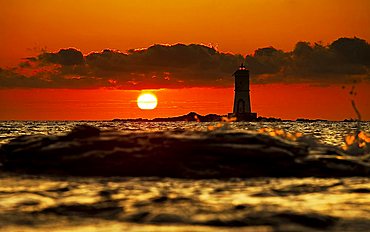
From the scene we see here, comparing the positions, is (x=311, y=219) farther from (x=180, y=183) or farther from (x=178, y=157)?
(x=178, y=157)

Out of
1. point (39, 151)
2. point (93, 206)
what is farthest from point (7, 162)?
point (93, 206)

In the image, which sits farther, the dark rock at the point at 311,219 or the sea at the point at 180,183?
the sea at the point at 180,183

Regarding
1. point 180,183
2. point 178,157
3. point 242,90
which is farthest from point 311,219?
point 242,90

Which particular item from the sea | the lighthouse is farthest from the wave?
the lighthouse

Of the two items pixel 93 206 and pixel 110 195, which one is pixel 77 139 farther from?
pixel 93 206

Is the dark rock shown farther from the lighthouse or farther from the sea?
the lighthouse

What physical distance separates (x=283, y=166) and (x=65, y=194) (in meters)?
8.53

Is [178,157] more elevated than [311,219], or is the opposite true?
[311,219]

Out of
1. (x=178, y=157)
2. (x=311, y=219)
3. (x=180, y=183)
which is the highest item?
(x=311, y=219)

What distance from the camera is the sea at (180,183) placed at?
8.80m

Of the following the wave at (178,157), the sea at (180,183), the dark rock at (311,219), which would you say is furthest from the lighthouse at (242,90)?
the dark rock at (311,219)

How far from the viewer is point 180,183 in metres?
15.1

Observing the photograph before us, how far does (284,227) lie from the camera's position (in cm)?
812

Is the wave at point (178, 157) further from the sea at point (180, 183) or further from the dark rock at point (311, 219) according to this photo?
the dark rock at point (311, 219)
